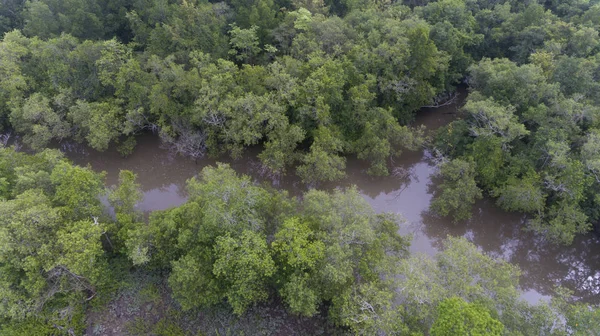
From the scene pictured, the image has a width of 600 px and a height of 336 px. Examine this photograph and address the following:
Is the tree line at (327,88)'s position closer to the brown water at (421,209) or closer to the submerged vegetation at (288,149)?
the submerged vegetation at (288,149)

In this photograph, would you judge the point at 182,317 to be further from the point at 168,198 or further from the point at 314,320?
the point at 168,198

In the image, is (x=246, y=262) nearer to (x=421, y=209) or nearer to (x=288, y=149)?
(x=288, y=149)

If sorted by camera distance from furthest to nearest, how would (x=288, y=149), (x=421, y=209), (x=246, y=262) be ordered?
(x=421, y=209)
(x=288, y=149)
(x=246, y=262)

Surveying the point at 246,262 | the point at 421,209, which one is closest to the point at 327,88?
the point at 421,209

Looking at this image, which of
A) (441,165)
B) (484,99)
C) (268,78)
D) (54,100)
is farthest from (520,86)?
(54,100)

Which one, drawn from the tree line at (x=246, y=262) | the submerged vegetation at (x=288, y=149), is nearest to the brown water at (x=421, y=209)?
the submerged vegetation at (x=288, y=149)

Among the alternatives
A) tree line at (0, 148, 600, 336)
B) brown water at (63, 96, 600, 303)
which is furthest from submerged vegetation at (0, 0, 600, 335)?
brown water at (63, 96, 600, 303)
